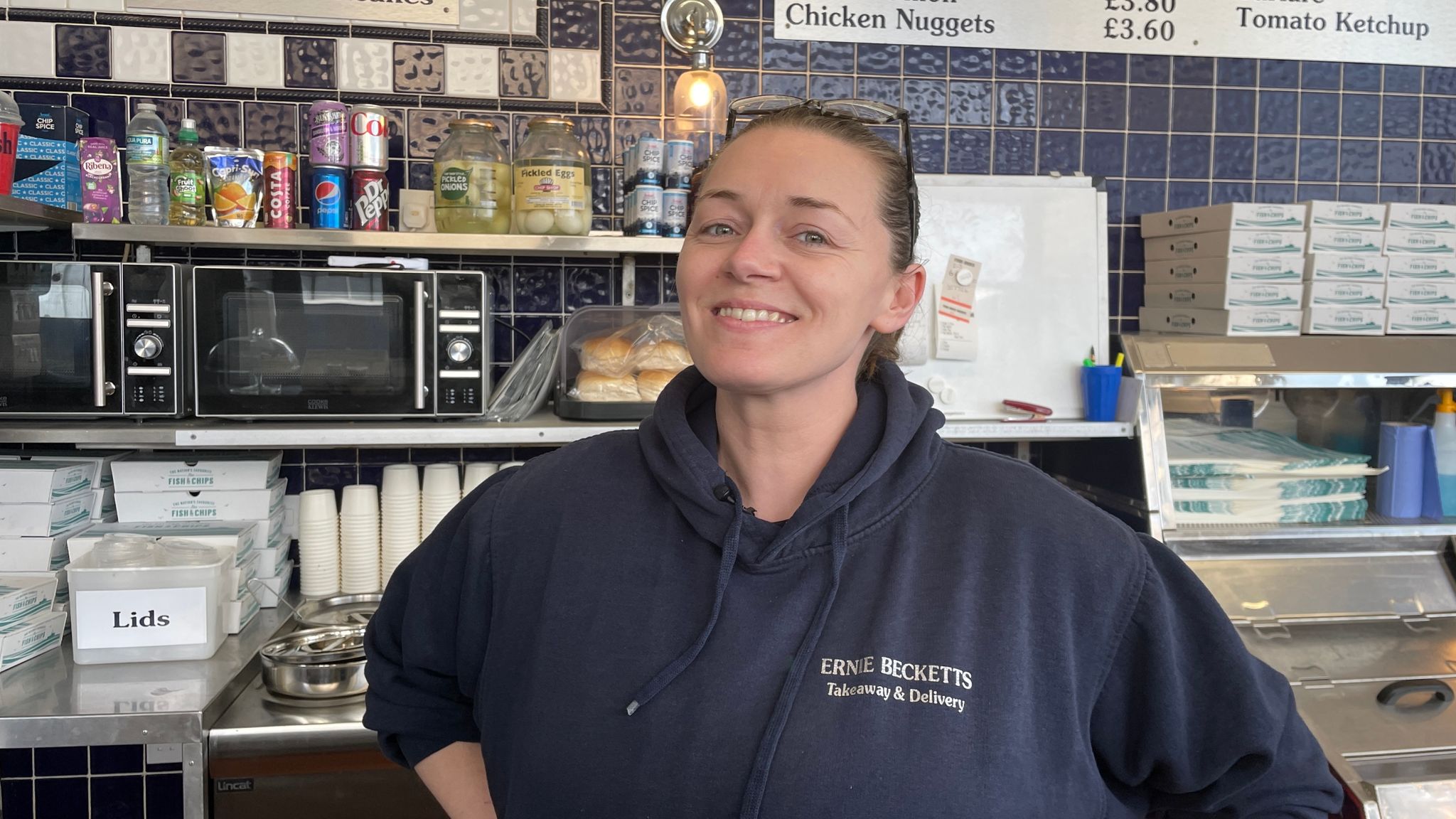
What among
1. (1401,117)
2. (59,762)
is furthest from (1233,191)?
(59,762)

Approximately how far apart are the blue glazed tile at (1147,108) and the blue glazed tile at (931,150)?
0.60 m

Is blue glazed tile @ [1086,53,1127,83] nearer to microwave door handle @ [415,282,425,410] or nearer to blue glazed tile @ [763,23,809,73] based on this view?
blue glazed tile @ [763,23,809,73]

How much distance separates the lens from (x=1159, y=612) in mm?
1118

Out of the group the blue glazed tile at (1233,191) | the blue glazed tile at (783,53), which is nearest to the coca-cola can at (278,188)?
the blue glazed tile at (783,53)

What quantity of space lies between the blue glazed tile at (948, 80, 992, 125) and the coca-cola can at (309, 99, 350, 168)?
5.58 ft

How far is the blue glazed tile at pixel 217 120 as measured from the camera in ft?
9.05

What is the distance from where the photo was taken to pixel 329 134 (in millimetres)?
2439

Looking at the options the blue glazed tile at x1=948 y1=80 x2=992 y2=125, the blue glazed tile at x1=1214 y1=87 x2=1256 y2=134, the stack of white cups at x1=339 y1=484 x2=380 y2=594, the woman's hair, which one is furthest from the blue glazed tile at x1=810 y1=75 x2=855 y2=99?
the woman's hair

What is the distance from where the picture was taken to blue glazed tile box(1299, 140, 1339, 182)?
321 cm

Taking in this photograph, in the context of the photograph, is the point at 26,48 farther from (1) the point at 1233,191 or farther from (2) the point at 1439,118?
(2) the point at 1439,118

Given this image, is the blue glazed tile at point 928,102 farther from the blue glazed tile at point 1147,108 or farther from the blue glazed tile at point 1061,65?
the blue glazed tile at point 1147,108

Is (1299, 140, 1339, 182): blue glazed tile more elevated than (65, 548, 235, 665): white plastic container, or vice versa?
(1299, 140, 1339, 182): blue glazed tile

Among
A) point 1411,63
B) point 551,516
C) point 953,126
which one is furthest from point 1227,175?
point 551,516

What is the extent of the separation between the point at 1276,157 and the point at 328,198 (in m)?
2.78
